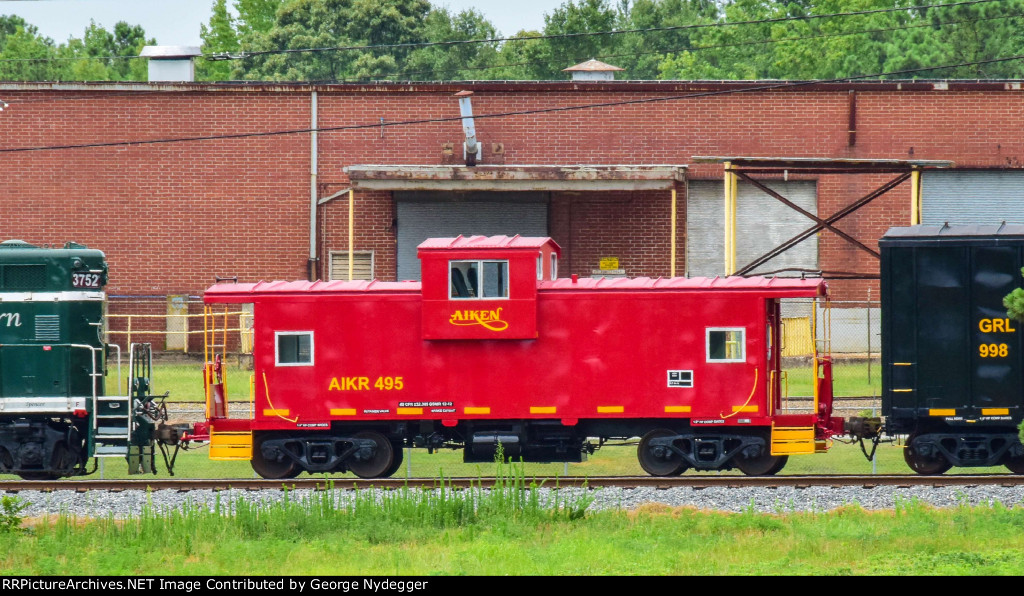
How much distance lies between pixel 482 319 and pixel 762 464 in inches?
194

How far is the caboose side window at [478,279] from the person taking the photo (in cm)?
2000

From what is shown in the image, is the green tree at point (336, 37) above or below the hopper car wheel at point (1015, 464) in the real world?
above

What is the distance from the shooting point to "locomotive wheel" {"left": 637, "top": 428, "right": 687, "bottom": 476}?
20391 mm

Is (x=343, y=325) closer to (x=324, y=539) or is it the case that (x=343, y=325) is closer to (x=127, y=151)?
(x=324, y=539)

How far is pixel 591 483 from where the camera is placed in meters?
19.4

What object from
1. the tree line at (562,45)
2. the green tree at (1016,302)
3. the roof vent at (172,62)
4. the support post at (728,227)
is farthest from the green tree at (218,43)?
the green tree at (1016,302)

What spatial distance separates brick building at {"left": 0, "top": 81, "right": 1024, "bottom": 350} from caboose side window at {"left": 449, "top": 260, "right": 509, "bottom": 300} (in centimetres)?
1714

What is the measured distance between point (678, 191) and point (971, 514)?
22.2 m

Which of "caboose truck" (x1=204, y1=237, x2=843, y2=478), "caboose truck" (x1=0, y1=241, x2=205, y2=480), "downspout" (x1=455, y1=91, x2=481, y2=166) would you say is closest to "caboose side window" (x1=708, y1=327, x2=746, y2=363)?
"caboose truck" (x1=204, y1=237, x2=843, y2=478)

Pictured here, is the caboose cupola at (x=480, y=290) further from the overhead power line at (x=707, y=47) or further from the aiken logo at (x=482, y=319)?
the overhead power line at (x=707, y=47)

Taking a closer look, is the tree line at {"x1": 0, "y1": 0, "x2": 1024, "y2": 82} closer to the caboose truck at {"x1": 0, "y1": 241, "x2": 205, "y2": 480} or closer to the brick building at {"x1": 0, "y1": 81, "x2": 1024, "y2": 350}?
the brick building at {"x1": 0, "y1": 81, "x2": 1024, "y2": 350}

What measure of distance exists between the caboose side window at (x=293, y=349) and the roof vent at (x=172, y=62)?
71.2 ft

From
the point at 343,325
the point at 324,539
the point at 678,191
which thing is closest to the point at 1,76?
the point at 678,191
